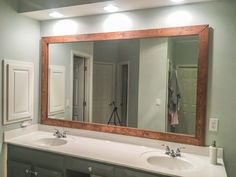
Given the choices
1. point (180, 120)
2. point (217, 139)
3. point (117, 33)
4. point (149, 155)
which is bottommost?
point (149, 155)

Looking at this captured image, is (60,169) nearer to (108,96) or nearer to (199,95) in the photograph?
(108,96)

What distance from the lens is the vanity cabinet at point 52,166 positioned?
74.2 inches

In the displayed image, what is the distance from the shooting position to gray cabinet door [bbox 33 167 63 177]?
2.13m

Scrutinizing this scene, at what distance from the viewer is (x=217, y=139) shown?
202 centimetres

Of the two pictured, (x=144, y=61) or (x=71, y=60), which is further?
(x=71, y=60)

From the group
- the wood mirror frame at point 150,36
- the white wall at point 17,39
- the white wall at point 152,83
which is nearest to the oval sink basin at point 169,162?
the wood mirror frame at point 150,36

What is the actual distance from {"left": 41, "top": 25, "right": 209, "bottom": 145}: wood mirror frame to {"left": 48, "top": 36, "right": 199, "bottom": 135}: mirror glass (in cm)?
5

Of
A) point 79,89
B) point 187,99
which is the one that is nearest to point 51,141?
point 79,89

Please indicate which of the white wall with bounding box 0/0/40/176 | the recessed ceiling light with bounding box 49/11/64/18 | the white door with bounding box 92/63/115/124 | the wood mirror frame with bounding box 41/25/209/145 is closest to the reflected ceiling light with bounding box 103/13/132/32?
the wood mirror frame with bounding box 41/25/209/145

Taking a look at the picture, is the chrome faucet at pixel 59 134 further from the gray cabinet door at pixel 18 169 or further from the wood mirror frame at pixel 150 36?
the gray cabinet door at pixel 18 169

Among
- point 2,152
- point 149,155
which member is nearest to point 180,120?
point 149,155

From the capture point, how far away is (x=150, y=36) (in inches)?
89.0

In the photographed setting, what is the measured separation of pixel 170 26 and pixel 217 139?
1216 millimetres

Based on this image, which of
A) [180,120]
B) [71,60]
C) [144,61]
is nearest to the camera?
[180,120]
